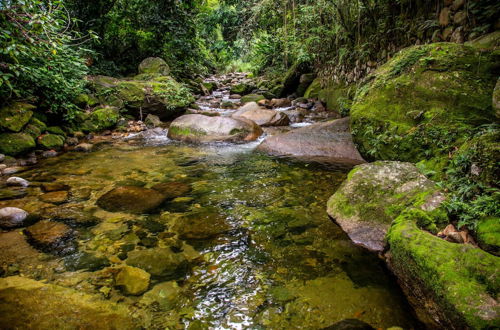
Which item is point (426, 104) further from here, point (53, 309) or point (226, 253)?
point (53, 309)

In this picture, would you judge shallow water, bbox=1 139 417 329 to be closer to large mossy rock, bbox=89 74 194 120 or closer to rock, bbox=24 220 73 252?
rock, bbox=24 220 73 252

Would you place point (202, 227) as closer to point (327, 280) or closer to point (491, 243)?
point (327, 280)

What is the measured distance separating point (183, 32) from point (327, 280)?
13.9 metres

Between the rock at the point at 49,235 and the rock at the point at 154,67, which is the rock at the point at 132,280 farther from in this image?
the rock at the point at 154,67

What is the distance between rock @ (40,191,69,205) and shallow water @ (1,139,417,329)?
9 cm

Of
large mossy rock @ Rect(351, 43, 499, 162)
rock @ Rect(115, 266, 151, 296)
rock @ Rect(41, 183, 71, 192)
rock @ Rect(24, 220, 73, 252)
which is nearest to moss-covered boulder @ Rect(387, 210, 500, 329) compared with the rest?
large mossy rock @ Rect(351, 43, 499, 162)

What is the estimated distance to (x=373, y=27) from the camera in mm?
7781

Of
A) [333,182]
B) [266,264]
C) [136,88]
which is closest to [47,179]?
[266,264]

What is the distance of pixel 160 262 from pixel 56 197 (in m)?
2.38

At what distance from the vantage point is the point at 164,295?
2227 mm

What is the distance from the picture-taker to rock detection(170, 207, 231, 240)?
10.2 feet

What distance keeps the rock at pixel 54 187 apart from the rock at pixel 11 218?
1.00 meters

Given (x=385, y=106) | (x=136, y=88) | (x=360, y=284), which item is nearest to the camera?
(x=360, y=284)

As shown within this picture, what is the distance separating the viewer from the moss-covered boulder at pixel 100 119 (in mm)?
7770
